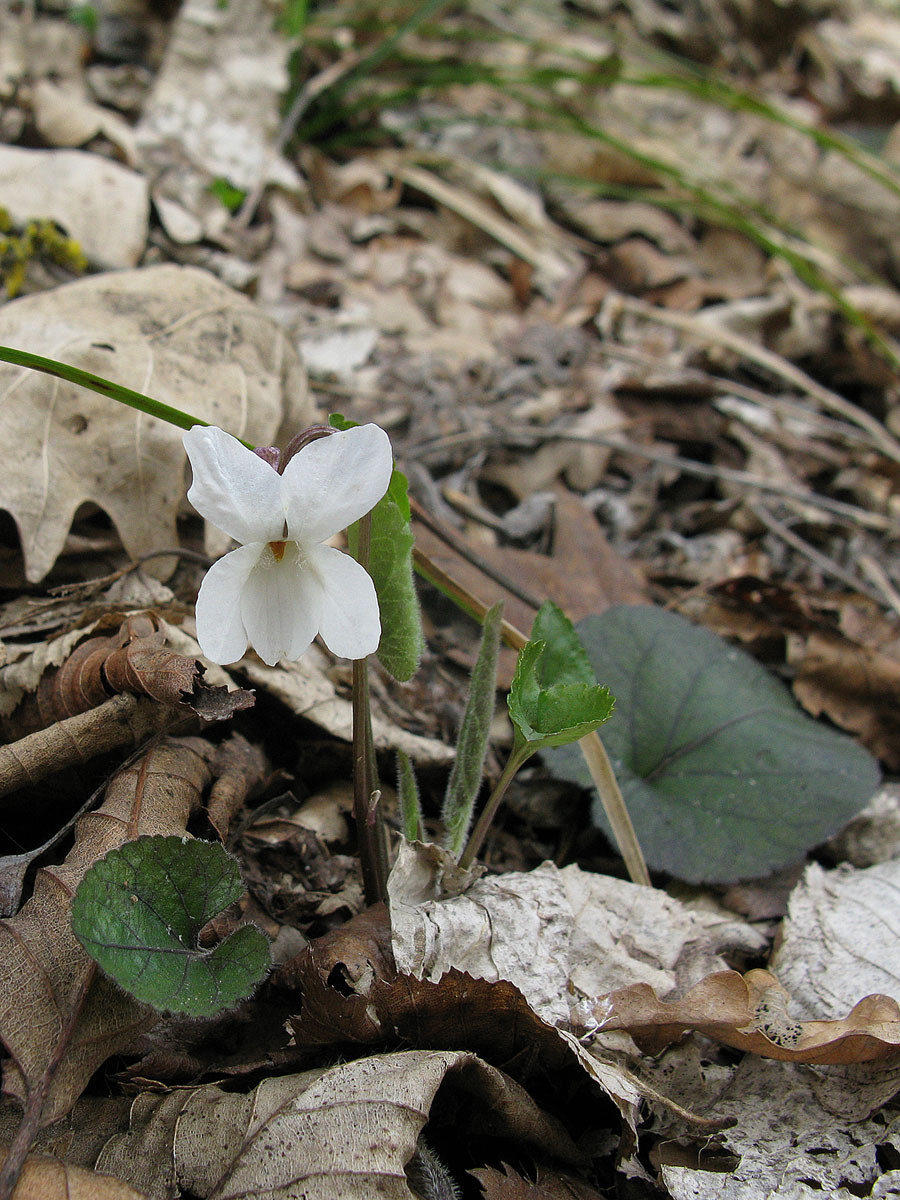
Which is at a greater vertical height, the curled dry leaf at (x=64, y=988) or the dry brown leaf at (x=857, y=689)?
the curled dry leaf at (x=64, y=988)

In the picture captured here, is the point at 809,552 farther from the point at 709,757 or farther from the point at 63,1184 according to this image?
the point at 63,1184

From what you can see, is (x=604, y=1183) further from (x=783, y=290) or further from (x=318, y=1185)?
(x=783, y=290)

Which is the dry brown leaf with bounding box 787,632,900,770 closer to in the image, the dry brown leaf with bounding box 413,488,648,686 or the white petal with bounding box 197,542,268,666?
the dry brown leaf with bounding box 413,488,648,686

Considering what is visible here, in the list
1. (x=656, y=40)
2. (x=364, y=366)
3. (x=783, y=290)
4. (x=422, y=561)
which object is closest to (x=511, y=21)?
(x=656, y=40)

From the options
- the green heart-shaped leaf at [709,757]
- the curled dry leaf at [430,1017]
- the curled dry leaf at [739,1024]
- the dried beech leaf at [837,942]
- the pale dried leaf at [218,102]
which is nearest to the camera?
the curled dry leaf at [430,1017]

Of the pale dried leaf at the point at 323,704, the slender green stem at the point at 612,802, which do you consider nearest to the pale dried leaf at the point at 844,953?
the slender green stem at the point at 612,802

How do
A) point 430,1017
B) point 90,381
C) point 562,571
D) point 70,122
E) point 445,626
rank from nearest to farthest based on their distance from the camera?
point 430,1017 → point 90,381 → point 445,626 → point 562,571 → point 70,122

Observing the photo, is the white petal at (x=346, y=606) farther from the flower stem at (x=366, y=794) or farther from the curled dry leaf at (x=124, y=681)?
the curled dry leaf at (x=124, y=681)

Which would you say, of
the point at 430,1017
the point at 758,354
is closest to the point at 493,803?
the point at 430,1017
